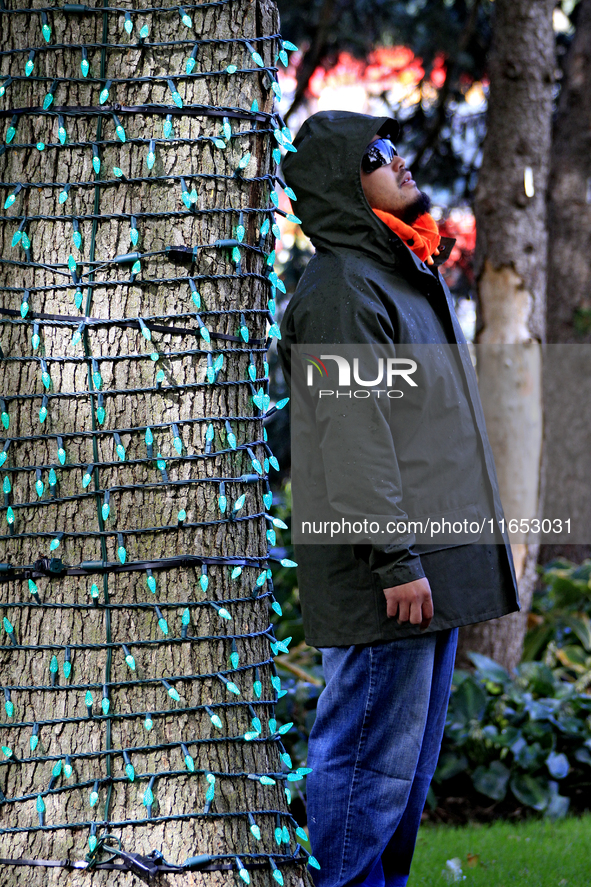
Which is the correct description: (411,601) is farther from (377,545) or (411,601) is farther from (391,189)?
(391,189)

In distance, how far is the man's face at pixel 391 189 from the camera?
2.26 m

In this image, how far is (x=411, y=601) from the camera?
6.48ft

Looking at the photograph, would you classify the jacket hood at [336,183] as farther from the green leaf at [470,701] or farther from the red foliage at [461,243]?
the red foliage at [461,243]

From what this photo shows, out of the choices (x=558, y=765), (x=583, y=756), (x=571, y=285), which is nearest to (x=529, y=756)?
(x=558, y=765)

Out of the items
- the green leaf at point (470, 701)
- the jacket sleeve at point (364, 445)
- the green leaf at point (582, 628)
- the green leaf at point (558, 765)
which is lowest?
the green leaf at point (558, 765)

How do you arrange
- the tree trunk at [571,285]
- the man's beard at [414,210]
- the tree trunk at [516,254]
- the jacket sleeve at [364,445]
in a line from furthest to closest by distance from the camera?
the tree trunk at [571,285]
the tree trunk at [516,254]
the man's beard at [414,210]
the jacket sleeve at [364,445]

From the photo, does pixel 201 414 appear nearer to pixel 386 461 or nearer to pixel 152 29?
pixel 386 461

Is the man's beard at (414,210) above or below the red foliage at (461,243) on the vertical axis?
below

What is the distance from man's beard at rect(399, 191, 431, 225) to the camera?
2316 millimetres

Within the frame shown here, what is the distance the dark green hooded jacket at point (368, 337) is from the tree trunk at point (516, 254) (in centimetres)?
269

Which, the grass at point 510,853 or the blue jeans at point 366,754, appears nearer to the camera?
the blue jeans at point 366,754

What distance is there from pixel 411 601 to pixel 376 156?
3.76 feet

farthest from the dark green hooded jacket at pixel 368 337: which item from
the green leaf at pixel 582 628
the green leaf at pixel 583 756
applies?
the green leaf at pixel 582 628

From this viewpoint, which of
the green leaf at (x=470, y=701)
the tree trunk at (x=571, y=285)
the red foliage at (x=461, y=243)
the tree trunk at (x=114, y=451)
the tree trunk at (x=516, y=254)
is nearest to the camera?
the tree trunk at (x=114, y=451)
